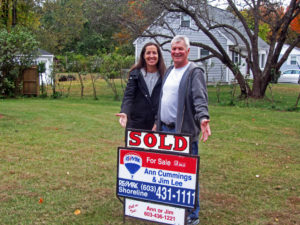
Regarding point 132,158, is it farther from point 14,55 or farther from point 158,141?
point 14,55

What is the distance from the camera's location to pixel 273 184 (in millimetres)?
5570

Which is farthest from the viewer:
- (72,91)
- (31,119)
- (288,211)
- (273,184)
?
(72,91)

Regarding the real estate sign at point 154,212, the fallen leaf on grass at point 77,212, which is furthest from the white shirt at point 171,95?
the fallen leaf on grass at point 77,212

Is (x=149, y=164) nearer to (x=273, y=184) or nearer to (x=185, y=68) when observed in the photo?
(x=185, y=68)

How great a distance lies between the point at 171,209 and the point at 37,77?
16.3 meters

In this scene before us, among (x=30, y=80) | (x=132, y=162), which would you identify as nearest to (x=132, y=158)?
(x=132, y=162)

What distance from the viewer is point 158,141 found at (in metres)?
3.74

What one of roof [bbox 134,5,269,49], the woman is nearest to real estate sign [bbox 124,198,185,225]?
the woman

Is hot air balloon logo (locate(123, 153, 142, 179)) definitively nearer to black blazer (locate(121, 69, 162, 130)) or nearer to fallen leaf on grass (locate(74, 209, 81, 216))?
black blazer (locate(121, 69, 162, 130))

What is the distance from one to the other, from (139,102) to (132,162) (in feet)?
3.12

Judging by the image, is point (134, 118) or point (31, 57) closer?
point (134, 118)

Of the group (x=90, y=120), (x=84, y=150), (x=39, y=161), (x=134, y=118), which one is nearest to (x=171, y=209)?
(x=134, y=118)

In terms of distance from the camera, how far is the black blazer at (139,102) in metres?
4.54

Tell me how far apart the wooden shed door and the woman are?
15.1m
